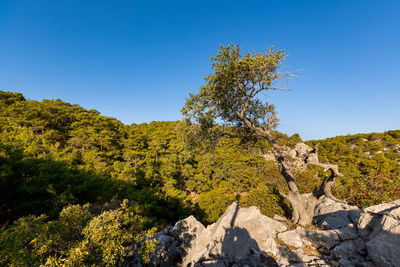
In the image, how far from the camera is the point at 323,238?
19.8 feet

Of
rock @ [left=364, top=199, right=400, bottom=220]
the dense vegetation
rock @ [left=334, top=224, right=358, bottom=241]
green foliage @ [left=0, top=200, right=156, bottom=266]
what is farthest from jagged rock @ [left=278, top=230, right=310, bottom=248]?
green foliage @ [left=0, top=200, right=156, bottom=266]

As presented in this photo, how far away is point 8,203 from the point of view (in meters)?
9.52

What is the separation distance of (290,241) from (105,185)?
14.3m

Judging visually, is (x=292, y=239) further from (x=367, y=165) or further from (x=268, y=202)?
(x=367, y=165)

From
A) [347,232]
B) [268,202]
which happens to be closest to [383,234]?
[347,232]

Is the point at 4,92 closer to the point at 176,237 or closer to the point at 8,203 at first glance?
the point at 8,203

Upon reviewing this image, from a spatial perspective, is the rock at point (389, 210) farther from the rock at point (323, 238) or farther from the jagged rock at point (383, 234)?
the rock at point (323, 238)

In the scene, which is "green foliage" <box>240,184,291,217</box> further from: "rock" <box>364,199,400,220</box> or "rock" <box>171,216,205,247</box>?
"rock" <box>364,199,400,220</box>

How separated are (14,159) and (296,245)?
18354 millimetres

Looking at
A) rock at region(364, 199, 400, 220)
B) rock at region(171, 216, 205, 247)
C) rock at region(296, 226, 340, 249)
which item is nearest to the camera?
rock at region(364, 199, 400, 220)

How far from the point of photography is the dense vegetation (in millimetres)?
4195

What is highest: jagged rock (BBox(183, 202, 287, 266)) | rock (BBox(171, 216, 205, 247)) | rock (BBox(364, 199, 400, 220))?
rock (BBox(364, 199, 400, 220))

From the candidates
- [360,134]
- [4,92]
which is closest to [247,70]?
[360,134]

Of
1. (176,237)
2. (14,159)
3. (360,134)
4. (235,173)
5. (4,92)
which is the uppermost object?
(4,92)
